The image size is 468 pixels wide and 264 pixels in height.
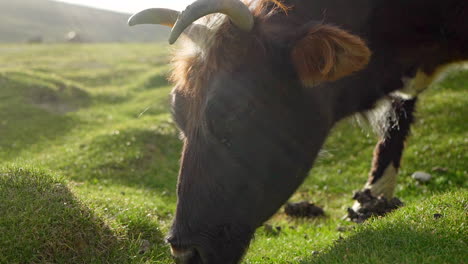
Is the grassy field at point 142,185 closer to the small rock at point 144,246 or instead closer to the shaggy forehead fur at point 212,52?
the small rock at point 144,246

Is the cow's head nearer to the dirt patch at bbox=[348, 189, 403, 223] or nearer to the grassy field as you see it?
the grassy field

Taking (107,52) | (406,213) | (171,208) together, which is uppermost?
(406,213)

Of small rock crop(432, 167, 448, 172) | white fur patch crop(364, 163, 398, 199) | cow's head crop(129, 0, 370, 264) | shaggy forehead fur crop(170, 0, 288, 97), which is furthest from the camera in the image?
small rock crop(432, 167, 448, 172)

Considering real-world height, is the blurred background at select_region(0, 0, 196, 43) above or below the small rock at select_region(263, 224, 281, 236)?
below

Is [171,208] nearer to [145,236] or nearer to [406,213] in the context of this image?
[145,236]

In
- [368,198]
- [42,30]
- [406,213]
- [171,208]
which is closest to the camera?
[406,213]

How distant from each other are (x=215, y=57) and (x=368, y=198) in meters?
4.16

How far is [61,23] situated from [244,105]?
110509 mm

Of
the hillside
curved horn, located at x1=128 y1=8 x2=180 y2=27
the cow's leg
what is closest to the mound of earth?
the cow's leg

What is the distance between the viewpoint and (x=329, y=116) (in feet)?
16.7

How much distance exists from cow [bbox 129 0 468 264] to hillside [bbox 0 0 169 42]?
262 ft

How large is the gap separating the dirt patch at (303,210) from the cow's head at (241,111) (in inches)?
151

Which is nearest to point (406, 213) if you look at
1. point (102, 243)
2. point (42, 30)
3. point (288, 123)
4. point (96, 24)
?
point (288, 123)

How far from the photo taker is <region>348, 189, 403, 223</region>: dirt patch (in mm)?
6941
